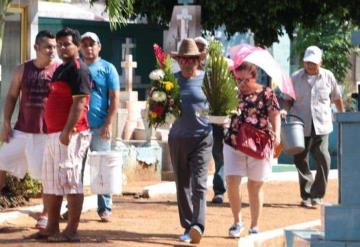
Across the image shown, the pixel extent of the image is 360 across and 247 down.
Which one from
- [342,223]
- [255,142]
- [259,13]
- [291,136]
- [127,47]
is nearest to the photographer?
[342,223]

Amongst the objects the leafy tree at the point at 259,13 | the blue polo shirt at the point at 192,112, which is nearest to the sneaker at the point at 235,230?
the blue polo shirt at the point at 192,112

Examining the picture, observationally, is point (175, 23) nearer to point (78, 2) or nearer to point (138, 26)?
point (138, 26)

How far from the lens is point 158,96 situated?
10336mm

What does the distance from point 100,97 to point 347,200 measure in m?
3.63

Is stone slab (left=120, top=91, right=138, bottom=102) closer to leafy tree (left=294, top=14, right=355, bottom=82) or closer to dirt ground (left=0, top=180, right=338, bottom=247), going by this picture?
dirt ground (left=0, top=180, right=338, bottom=247)

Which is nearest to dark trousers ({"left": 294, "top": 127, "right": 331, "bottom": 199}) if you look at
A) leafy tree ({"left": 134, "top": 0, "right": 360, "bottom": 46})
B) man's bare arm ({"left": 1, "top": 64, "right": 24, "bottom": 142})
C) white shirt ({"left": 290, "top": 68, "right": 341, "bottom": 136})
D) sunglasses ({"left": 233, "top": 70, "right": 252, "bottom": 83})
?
white shirt ({"left": 290, "top": 68, "right": 341, "bottom": 136})

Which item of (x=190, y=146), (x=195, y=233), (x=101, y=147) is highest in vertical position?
(x=190, y=146)

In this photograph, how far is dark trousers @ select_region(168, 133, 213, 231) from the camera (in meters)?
10.1

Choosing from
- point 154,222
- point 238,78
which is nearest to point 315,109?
point 154,222

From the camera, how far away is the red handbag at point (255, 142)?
33.8 feet

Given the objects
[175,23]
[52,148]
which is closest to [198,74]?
[52,148]

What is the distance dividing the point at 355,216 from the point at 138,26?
1825 cm

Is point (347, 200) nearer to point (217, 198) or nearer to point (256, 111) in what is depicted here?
point (256, 111)

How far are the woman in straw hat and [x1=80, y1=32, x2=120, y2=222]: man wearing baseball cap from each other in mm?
1014
